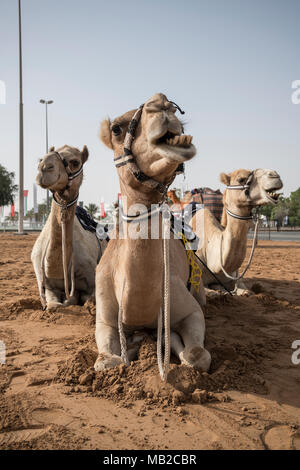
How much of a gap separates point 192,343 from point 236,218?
2.98 meters

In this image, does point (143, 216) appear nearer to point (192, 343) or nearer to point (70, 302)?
point (192, 343)

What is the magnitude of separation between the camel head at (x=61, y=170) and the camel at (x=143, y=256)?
4.58 feet

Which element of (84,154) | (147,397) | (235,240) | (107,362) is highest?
(84,154)

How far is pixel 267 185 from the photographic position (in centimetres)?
521

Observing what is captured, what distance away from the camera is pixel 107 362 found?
289 cm

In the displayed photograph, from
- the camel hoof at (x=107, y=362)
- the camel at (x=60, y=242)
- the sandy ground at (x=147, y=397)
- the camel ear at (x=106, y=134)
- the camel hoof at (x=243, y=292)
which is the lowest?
the sandy ground at (x=147, y=397)

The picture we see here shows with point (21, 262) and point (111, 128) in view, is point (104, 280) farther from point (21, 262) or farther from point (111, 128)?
point (21, 262)

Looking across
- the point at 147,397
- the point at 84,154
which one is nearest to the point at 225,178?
the point at 84,154

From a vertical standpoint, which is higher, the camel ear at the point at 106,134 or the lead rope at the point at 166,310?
the camel ear at the point at 106,134

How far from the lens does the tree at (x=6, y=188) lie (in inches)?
1540

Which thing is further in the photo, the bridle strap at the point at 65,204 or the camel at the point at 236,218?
the camel at the point at 236,218

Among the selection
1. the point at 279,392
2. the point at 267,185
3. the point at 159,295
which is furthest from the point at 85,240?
the point at 279,392

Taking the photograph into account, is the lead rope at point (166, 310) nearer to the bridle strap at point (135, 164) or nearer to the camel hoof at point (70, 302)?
the bridle strap at point (135, 164)

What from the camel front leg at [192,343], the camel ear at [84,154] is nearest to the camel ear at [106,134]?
the camel front leg at [192,343]
